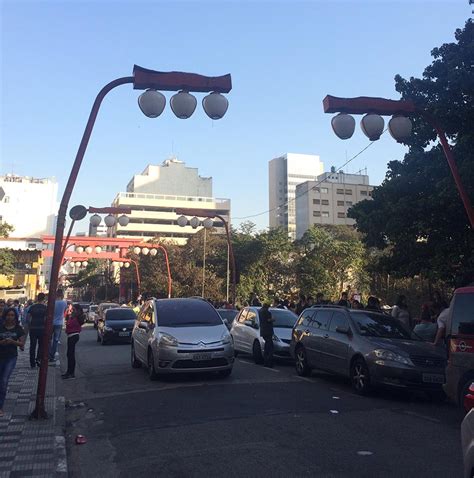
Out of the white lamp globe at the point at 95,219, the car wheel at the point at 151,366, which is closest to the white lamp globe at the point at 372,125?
the car wheel at the point at 151,366

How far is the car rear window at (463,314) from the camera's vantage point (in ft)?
26.8

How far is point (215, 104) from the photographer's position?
8914mm

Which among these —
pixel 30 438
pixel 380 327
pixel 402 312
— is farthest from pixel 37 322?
pixel 402 312

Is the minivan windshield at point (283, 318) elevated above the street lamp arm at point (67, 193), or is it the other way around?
the street lamp arm at point (67, 193)

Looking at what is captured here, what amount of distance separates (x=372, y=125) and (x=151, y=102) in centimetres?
→ 409

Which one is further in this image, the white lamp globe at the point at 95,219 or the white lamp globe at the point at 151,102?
the white lamp globe at the point at 95,219

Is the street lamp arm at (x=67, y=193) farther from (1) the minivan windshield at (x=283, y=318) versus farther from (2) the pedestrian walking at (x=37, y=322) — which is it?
(1) the minivan windshield at (x=283, y=318)

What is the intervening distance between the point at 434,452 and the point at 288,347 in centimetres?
836

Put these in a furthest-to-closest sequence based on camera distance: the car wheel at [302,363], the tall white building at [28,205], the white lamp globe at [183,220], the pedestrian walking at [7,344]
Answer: the tall white building at [28,205]
the white lamp globe at [183,220]
the car wheel at [302,363]
the pedestrian walking at [7,344]

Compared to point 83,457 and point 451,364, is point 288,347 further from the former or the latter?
point 83,457

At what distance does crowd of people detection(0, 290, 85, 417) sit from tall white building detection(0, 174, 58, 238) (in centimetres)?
8625

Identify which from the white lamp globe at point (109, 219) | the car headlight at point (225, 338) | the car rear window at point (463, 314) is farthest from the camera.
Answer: the white lamp globe at point (109, 219)

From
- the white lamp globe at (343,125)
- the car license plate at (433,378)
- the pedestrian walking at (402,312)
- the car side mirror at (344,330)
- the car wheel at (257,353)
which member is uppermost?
the white lamp globe at (343,125)

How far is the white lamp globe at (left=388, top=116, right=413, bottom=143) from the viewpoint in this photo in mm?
10203
